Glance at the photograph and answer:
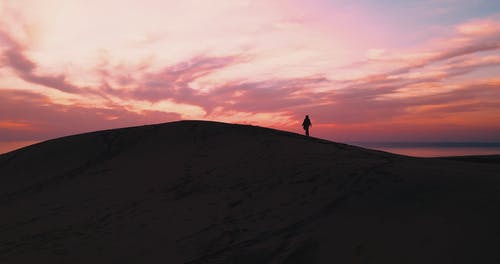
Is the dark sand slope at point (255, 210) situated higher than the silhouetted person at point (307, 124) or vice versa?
the silhouetted person at point (307, 124)

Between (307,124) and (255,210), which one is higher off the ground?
(307,124)

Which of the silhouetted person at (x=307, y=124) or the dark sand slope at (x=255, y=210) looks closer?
the dark sand slope at (x=255, y=210)

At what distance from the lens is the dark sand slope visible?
438cm

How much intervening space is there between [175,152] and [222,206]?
14.4ft

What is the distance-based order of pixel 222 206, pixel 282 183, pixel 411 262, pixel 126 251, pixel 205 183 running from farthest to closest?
pixel 205 183 → pixel 282 183 → pixel 222 206 → pixel 126 251 → pixel 411 262

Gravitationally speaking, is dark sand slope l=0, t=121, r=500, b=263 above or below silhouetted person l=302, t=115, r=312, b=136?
below

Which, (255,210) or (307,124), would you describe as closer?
(255,210)

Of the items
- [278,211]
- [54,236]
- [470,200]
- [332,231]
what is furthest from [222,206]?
[470,200]

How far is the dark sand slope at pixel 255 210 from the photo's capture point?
4.38 m

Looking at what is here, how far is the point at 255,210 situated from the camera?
19.6ft

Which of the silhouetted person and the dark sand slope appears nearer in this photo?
the dark sand slope

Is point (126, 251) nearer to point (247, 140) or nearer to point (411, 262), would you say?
point (411, 262)

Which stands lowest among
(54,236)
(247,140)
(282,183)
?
(54,236)

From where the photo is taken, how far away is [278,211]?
5777 millimetres
